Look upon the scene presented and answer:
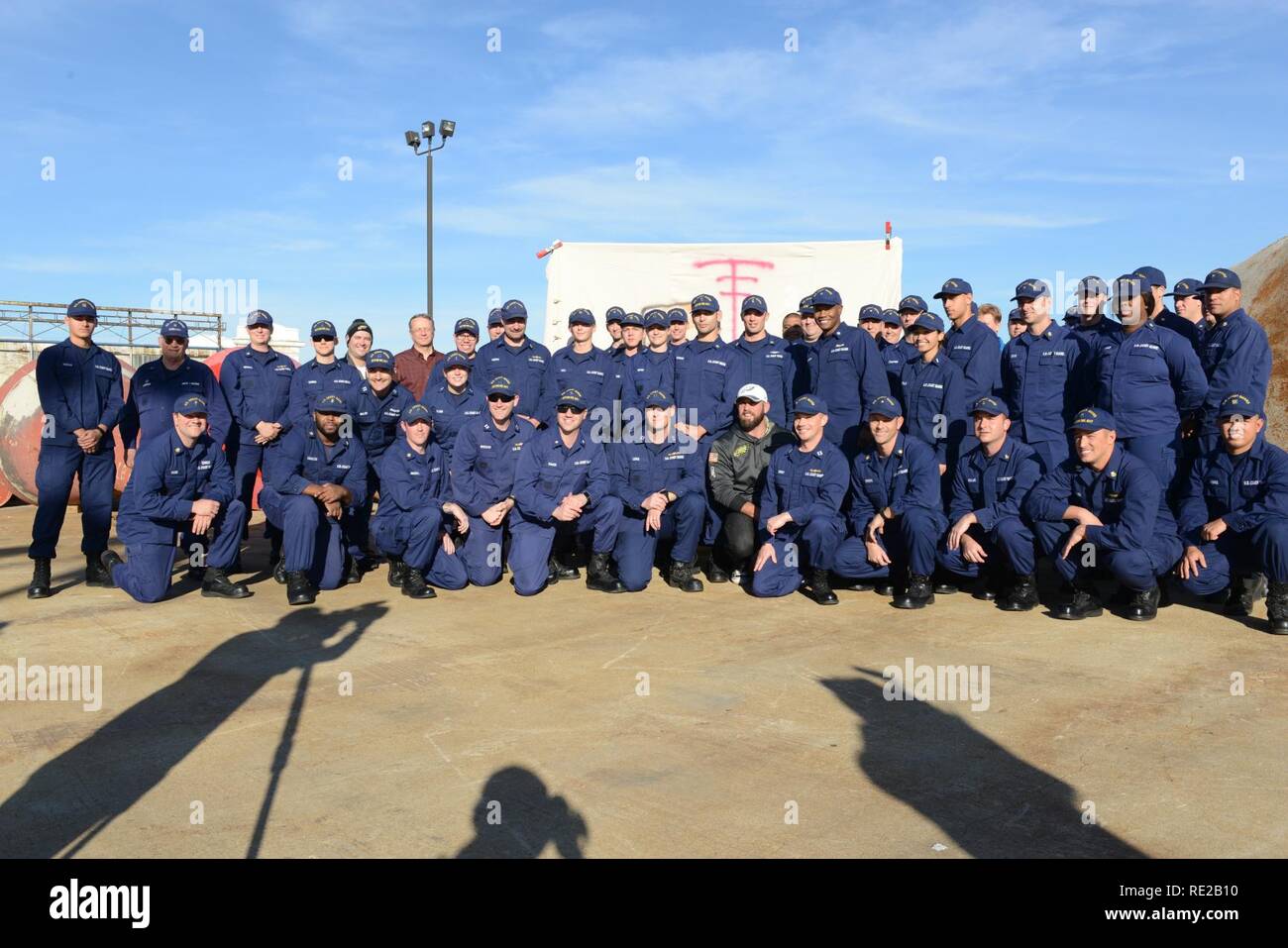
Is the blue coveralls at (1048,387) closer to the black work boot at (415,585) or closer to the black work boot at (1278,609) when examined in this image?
the black work boot at (1278,609)

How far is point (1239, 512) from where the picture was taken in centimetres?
584

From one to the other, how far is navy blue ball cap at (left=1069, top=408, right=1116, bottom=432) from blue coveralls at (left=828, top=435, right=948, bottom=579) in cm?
94

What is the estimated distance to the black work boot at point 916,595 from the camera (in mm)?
6262

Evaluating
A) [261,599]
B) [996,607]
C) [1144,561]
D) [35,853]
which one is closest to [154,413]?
[261,599]

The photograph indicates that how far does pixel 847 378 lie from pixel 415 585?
348cm

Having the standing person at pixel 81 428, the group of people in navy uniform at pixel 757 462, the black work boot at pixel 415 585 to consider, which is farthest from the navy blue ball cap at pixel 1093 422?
the standing person at pixel 81 428

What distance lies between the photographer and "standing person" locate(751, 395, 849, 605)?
6457 millimetres

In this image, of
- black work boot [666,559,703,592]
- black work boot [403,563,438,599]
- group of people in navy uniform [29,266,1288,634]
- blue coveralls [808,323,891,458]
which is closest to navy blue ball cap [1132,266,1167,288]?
group of people in navy uniform [29,266,1288,634]

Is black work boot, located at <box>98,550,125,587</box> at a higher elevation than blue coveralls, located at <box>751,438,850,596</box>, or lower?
lower

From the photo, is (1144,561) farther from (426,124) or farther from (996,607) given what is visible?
(426,124)

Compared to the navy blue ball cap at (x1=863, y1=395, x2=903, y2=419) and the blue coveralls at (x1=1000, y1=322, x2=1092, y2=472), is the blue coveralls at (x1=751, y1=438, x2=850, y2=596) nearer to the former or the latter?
the navy blue ball cap at (x1=863, y1=395, x2=903, y2=419)

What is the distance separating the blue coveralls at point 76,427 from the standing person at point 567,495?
2936 mm

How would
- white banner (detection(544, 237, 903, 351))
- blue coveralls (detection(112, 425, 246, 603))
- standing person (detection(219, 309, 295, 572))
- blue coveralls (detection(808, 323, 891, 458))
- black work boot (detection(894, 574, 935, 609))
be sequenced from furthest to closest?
1. white banner (detection(544, 237, 903, 351))
2. standing person (detection(219, 309, 295, 572))
3. blue coveralls (detection(808, 323, 891, 458))
4. blue coveralls (detection(112, 425, 246, 603))
5. black work boot (detection(894, 574, 935, 609))

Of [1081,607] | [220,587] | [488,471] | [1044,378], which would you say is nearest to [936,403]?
[1044,378]
